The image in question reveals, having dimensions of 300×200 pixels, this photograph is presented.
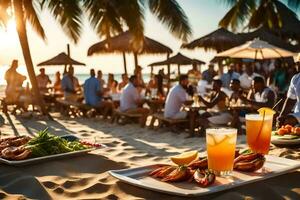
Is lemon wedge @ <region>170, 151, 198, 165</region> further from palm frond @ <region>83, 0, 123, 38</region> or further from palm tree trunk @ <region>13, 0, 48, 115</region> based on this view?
palm frond @ <region>83, 0, 123, 38</region>

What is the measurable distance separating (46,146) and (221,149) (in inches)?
71.8

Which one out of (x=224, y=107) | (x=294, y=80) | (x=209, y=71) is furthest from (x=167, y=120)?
(x=209, y=71)

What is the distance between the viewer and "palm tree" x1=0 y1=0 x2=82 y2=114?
428 inches

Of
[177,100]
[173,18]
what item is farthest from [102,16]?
[177,100]

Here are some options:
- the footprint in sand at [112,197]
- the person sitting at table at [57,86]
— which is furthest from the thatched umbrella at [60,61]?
the footprint in sand at [112,197]

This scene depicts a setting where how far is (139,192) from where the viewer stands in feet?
8.77

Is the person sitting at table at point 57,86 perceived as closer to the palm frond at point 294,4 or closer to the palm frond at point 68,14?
the palm frond at point 68,14

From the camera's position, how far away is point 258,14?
→ 19.9 m

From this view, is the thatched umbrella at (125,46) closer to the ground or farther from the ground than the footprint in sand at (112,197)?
farther from the ground

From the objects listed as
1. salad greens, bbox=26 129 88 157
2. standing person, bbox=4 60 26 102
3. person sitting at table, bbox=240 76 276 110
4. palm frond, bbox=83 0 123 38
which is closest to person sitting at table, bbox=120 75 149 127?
person sitting at table, bbox=240 76 276 110

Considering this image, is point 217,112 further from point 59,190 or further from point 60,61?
point 60,61

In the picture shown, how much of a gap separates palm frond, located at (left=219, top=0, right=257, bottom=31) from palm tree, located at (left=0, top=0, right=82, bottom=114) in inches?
Result: 356

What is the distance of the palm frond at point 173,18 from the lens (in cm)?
1260

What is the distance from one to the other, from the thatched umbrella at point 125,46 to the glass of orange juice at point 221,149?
11435 millimetres
